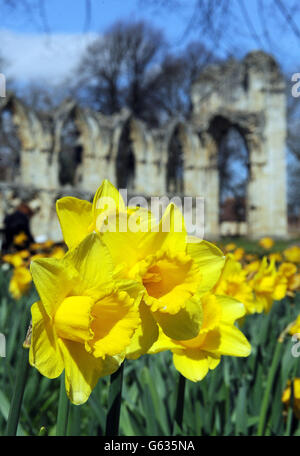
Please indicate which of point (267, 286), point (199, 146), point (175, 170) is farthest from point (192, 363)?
point (175, 170)

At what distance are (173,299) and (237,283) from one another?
56cm

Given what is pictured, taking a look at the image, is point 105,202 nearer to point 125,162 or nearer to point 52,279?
point 52,279

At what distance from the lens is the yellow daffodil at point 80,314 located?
64 centimetres

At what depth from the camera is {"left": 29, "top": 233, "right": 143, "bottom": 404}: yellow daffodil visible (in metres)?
0.64

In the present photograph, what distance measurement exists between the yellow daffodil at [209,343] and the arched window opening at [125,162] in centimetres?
1845

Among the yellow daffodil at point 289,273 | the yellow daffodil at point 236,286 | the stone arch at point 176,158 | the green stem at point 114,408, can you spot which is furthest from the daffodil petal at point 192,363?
the stone arch at point 176,158

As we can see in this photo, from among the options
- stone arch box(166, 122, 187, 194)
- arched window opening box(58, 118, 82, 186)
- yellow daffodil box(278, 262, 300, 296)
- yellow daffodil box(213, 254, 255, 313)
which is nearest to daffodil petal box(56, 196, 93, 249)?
yellow daffodil box(213, 254, 255, 313)

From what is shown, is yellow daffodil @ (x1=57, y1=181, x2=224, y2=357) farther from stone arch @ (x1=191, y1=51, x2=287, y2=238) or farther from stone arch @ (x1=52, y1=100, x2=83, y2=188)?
stone arch @ (x1=191, y1=51, x2=287, y2=238)

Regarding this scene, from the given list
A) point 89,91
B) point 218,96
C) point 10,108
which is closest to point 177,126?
point 218,96

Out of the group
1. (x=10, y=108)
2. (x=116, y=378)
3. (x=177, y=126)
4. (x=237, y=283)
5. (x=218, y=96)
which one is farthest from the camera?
(x=218, y=96)

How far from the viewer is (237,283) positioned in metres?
1.20

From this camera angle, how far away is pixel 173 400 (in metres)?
1.64

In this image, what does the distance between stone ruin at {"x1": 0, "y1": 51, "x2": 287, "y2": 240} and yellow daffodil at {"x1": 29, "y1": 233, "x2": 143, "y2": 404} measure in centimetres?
1538
